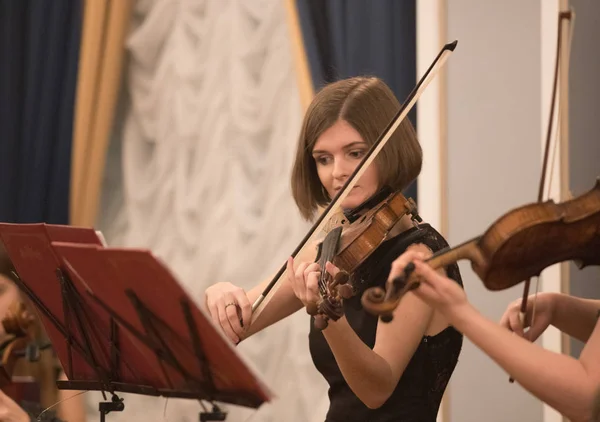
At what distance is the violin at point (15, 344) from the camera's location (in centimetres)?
194

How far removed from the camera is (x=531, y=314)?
1508mm

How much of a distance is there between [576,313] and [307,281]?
48 cm

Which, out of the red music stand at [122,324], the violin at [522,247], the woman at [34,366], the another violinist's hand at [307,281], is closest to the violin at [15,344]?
the woman at [34,366]

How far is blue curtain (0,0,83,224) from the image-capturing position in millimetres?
3229

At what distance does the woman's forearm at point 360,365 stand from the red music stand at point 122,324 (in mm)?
261

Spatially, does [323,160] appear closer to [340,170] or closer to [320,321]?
[340,170]

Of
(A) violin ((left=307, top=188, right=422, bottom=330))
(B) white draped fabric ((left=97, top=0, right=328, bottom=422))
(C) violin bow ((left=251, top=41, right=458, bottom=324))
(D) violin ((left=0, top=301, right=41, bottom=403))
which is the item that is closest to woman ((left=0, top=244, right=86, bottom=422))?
(D) violin ((left=0, top=301, right=41, bottom=403))

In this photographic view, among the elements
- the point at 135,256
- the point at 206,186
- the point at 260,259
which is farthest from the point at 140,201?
the point at 135,256

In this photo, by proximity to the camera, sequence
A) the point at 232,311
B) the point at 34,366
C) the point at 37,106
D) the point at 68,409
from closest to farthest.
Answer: the point at 232,311 → the point at 34,366 → the point at 68,409 → the point at 37,106

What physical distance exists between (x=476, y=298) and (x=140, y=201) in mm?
1366

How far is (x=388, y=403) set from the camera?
5.56 feet

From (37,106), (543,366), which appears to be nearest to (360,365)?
(543,366)

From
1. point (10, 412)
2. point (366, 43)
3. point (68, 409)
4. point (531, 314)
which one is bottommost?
point (68, 409)

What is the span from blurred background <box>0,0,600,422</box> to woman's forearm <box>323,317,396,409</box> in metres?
1.07
